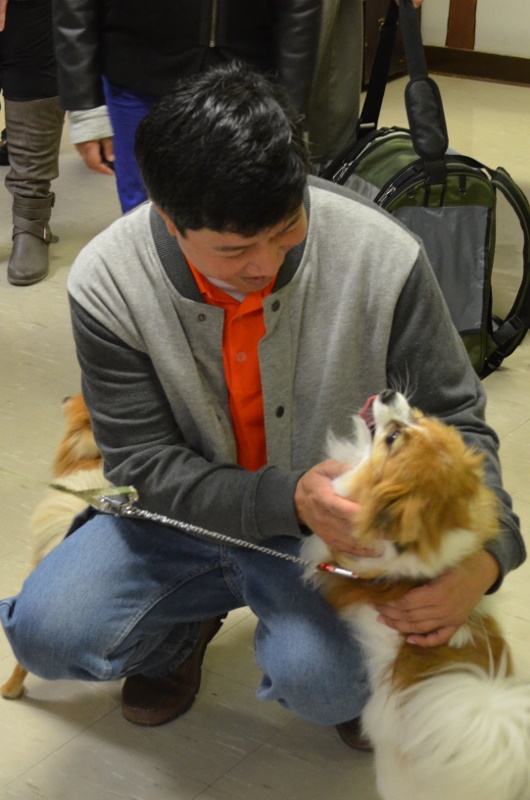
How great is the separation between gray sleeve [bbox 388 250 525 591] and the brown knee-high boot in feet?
7.15

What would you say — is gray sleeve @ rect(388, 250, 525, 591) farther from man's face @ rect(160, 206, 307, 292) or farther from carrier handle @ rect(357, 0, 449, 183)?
carrier handle @ rect(357, 0, 449, 183)

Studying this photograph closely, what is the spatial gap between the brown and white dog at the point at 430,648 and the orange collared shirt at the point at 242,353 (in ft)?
0.66

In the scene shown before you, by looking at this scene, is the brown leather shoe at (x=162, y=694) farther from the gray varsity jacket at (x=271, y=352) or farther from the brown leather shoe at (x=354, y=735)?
the gray varsity jacket at (x=271, y=352)

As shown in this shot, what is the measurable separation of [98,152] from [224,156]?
144 cm

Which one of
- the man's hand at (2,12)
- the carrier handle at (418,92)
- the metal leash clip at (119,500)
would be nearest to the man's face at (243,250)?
the metal leash clip at (119,500)

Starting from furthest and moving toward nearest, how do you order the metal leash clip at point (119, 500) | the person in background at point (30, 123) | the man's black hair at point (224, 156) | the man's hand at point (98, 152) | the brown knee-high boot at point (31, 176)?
1. the brown knee-high boot at point (31, 176)
2. the person in background at point (30, 123)
3. the man's hand at point (98, 152)
4. the metal leash clip at point (119, 500)
5. the man's black hair at point (224, 156)

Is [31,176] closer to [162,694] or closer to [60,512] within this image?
[60,512]

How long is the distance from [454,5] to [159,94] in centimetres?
371

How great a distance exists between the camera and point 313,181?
160 centimetres

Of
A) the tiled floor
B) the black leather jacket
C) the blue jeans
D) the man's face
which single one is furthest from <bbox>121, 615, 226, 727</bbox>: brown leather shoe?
the black leather jacket

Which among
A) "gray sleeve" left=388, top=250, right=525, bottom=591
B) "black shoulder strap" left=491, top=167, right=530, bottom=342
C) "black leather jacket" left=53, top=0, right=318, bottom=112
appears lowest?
"black shoulder strap" left=491, top=167, right=530, bottom=342

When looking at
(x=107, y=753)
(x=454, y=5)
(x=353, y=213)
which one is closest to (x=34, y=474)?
(x=107, y=753)

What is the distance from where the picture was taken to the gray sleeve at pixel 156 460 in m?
1.47

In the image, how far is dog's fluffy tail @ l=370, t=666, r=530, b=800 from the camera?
133 centimetres
